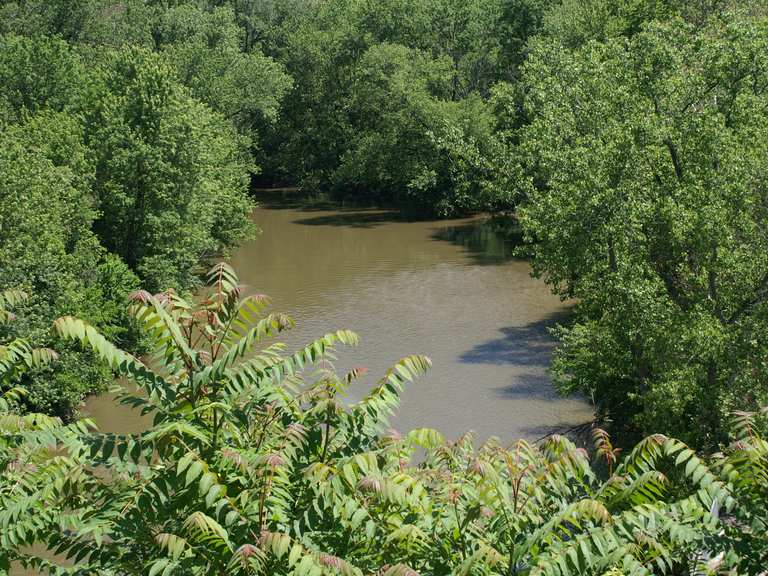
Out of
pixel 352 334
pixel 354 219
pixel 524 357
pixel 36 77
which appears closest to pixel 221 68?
pixel 354 219

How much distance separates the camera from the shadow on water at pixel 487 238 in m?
41.7

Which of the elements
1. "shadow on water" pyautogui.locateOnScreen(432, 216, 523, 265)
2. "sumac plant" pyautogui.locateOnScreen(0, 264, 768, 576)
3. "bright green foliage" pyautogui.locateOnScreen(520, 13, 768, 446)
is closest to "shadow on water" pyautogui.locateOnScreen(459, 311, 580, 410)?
"bright green foliage" pyautogui.locateOnScreen(520, 13, 768, 446)

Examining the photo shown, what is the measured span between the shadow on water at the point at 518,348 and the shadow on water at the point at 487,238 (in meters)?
9.74

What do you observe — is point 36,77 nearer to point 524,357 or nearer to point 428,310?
point 428,310

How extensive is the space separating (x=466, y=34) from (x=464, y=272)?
22.6 meters

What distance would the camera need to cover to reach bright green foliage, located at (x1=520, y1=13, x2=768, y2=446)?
57.4ft

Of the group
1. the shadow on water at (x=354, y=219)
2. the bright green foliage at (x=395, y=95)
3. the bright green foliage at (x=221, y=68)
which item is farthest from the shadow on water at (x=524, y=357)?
the bright green foliage at (x=221, y=68)

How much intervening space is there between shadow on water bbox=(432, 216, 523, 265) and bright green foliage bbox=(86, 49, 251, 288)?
13970 mm

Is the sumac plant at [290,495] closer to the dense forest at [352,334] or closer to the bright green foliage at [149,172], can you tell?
the dense forest at [352,334]

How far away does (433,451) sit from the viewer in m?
9.23

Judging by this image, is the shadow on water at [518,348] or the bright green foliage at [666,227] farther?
the shadow on water at [518,348]

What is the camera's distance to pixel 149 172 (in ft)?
101

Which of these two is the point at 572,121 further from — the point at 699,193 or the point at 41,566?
the point at 41,566

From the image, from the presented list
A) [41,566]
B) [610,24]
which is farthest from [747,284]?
[610,24]
